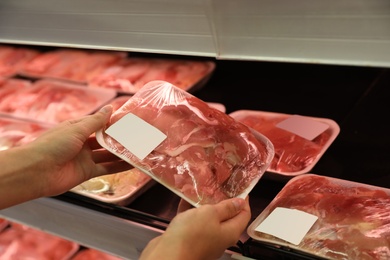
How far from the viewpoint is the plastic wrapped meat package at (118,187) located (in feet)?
4.93

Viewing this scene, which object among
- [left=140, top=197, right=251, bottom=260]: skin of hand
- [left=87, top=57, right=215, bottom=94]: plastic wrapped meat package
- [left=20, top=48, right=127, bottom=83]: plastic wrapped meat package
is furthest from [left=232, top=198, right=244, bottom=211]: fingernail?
[left=20, top=48, right=127, bottom=83]: plastic wrapped meat package

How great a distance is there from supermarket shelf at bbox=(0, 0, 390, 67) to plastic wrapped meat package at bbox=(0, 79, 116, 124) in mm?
466

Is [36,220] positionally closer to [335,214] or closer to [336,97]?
[335,214]

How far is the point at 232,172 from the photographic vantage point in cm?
116

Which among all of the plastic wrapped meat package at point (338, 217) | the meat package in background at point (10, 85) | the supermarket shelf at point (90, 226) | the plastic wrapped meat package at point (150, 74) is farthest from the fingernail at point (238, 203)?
the meat package in background at point (10, 85)

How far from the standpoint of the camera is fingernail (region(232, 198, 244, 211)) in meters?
1.07

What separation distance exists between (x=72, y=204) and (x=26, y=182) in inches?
12.0

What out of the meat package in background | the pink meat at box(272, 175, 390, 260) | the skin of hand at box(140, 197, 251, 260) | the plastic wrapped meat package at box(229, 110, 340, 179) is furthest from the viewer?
the meat package in background

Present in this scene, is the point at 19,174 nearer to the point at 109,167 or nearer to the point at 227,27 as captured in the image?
the point at 109,167

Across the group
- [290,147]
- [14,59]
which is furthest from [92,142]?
[14,59]

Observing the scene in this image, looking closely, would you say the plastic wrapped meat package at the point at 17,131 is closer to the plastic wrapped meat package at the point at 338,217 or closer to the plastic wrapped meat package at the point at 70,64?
the plastic wrapped meat package at the point at 70,64

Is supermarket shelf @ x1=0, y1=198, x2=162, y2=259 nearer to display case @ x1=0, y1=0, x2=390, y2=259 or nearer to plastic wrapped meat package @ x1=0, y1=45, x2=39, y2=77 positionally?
display case @ x1=0, y1=0, x2=390, y2=259

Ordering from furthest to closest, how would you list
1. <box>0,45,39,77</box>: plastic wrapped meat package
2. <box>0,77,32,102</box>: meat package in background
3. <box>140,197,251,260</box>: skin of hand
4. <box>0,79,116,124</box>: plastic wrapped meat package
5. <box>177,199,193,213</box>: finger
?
<box>0,45,39,77</box>: plastic wrapped meat package, <box>0,77,32,102</box>: meat package in background, <box>0,79,116,124</box>: plastic wrapped meat package, <box>177,199,193,213</box>: finger, <box>140,197,251,260</box>: skin of hand

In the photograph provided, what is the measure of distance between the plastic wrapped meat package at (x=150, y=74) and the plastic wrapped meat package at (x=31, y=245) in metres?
0.73
